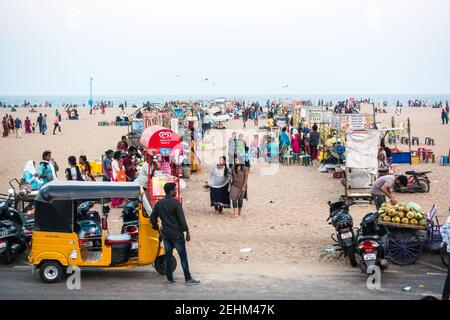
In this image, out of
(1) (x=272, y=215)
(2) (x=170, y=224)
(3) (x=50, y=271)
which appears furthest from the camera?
(1) (x=272, y=215)

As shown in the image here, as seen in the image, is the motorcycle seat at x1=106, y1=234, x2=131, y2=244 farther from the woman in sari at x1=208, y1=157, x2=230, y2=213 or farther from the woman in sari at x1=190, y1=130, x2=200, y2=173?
the woman in sari at x1=190, y1=130, x2=200, y2=173

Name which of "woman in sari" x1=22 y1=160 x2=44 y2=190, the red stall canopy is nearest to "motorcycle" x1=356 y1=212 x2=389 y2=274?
"woman in sari" x1=22 y1=160 x2=44 y2=190

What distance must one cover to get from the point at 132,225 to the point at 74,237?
4.47ft

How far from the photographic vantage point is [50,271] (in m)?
9.99

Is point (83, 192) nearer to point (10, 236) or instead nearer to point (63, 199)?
point (63, 199)

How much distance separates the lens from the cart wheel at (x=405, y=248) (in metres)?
11.0

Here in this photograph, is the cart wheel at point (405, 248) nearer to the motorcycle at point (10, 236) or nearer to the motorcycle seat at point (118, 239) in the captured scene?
the motorcycle seat at point (118, 239)

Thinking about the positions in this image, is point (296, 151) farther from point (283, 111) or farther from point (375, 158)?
point (283, 111)

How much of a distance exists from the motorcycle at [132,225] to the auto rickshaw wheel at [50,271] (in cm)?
113

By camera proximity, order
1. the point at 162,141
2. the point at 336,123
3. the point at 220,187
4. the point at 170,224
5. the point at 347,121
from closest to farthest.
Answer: the point at 170,224, the point at 220,187, the point at 162,141, the point at 347,121, the point at 336,123

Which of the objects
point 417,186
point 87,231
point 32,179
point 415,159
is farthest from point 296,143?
point 87,231

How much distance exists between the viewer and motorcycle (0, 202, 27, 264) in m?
11.1

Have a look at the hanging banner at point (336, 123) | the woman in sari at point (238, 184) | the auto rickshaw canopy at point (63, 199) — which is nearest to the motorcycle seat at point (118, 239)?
the auto rickshaw canopy at point (63, 199)
